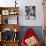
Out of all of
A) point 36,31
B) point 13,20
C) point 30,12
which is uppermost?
point 30,12

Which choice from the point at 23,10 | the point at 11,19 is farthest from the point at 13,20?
the point at 23,10

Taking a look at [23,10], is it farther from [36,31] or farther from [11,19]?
[36,31]

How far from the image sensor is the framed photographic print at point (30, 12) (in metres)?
4.75

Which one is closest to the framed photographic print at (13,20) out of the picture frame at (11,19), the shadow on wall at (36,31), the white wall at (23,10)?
the picture frame at (11,19)

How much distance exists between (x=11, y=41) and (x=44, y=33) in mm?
1038

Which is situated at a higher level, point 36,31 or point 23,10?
point 23,10

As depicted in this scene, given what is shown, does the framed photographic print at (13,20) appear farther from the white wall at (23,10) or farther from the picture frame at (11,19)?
the white wall at (23,10)

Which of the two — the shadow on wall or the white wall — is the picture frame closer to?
the white wall

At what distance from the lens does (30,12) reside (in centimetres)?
477

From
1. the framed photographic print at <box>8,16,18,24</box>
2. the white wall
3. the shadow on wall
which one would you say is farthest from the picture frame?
the shadow on wall

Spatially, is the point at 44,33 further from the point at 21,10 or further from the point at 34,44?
the point at 21,10

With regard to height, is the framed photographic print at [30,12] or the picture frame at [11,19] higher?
the framed photographic print at [30,12]

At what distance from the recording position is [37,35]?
4707 millimetres

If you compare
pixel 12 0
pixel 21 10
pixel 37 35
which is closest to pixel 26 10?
pixel 21 10
